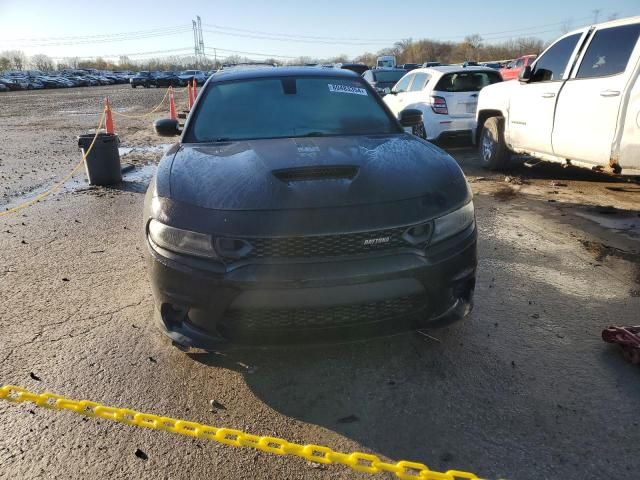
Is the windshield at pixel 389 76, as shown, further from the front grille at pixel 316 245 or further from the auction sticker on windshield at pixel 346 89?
the front grille at pixel 316 245

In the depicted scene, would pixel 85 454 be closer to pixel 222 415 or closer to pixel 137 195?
pixel 222 415

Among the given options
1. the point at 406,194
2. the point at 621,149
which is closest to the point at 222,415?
the point at 406,194

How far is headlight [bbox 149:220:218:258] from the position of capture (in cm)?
232

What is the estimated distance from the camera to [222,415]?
7.92ft

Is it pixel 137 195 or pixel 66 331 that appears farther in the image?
pixel 137 195

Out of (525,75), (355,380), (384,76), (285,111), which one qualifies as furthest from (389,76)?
(355,380)

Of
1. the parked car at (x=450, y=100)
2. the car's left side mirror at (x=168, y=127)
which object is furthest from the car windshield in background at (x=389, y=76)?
the car's left side mirror at (x=168, y=127)

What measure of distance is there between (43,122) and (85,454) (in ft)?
67.0

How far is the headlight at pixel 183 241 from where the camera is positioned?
2.32 metres

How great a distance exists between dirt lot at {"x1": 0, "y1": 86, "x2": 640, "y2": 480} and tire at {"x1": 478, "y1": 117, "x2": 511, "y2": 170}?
347 centimetres

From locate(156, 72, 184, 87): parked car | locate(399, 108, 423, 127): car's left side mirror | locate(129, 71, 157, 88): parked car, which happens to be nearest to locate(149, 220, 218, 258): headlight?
locate(399, 108, 423, 127): car's left side mirror

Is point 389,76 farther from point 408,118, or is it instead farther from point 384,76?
point 408,118

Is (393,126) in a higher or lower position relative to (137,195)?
higher

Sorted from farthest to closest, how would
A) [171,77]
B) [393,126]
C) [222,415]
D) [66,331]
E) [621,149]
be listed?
[171,77]
[621,149]
[393,126]
[66,331]
[222,415]
